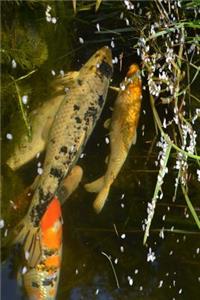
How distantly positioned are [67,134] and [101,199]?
421 mm

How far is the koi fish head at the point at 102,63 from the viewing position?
4191 mm

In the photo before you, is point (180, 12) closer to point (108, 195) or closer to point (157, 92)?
point (157, 92)

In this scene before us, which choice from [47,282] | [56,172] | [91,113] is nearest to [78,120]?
[91,113]

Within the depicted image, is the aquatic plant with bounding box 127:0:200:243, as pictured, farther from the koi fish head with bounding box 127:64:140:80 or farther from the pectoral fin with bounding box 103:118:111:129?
the pectoral fin with bounding box 103:118:111:129

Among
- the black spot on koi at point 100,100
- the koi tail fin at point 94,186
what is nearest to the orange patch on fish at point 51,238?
the koi tail fin at point 94,186

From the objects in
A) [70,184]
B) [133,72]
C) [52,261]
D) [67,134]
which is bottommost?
[52,261]

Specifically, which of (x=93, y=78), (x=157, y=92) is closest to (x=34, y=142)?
(x=93, y=78)

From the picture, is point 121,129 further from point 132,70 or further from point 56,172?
point 56,172

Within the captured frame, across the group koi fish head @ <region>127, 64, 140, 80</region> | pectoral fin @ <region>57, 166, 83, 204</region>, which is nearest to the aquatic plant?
koi fish head @ <region>127, 64, 140, 80</region>

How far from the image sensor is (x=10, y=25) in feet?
14.1

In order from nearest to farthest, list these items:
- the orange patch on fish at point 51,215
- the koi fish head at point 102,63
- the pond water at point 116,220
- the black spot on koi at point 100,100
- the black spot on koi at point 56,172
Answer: the orange patch on fish at point 51,215
the black spot on koi at point 56,172
the pond water at point 116,220
the black spot on koi at point 100,100
the koi fish head at point 102,63

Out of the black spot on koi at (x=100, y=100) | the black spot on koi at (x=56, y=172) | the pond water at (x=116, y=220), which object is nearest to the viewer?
the black spot on koi at (x=56, y=172)

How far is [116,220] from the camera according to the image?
4.07 m

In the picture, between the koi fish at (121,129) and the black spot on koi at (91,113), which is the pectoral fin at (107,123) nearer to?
the koi fish at (121,129)
